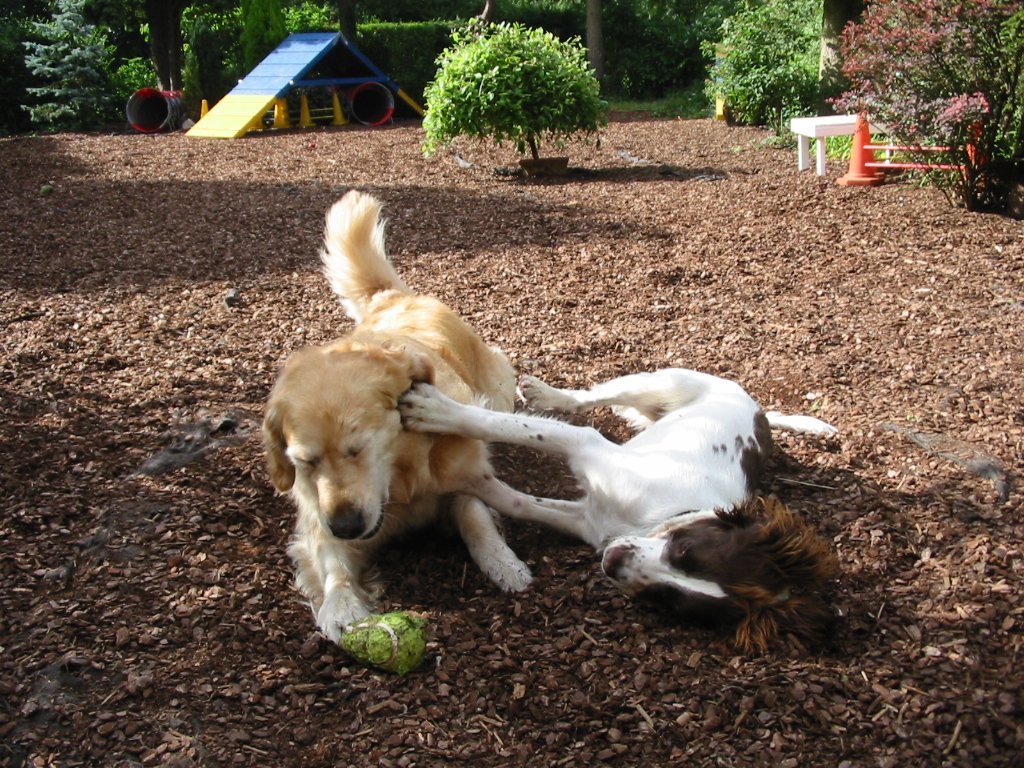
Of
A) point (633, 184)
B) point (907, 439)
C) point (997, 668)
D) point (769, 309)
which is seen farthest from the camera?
point (633, 184)

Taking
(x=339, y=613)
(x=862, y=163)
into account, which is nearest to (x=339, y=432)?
(x=339, y=613)

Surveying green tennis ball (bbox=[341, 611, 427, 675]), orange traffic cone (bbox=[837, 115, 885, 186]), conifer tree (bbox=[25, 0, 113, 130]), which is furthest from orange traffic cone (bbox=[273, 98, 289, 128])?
green tennis ball (bbox=[341, 611, 427, 675])

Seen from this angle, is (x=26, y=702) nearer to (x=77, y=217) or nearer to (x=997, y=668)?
(x=997, y=668)

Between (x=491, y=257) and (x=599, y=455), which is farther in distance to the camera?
(x=491, y=257)

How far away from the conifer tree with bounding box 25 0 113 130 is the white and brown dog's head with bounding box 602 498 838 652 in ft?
64.3

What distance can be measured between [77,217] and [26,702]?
756 centimetres

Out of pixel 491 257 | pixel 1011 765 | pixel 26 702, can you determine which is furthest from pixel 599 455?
pixel 491 257

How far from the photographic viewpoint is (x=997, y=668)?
9.08ft

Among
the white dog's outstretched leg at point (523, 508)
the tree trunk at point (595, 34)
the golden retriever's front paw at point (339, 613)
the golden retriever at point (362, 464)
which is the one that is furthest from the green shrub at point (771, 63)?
the golden retriever's front paw at point (339, 613)

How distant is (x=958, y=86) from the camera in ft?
26.6

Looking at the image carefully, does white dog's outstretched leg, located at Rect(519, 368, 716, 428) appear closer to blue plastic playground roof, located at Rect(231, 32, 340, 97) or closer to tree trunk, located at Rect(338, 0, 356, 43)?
blue plastic playground roof, located at Rect(231, 32, 340, 97)

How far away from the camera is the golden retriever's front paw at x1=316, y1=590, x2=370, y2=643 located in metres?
2.95

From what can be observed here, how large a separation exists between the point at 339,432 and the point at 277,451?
0.36 meters

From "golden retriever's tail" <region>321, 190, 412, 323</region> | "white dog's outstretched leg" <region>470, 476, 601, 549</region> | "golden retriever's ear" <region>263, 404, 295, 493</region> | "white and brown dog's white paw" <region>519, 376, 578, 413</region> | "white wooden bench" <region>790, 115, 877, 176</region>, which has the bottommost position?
"white dog's outstretched leg" <region>470, 476, 601, 549</region>
